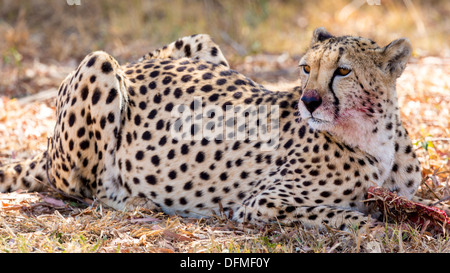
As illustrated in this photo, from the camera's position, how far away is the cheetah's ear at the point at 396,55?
11.8ft

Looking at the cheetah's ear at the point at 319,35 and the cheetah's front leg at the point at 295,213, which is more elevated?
the cheetah's ear at the point at 319,35

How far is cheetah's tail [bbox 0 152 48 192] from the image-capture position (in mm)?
4773

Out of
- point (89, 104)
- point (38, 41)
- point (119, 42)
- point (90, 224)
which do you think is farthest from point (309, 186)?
point (38, 41)

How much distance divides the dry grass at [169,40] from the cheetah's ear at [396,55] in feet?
3.09

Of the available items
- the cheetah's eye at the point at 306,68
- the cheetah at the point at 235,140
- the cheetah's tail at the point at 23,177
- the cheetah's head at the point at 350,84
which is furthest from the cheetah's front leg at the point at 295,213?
the cheetah's tail at the point at 23,177

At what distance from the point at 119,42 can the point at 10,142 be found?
3712mm

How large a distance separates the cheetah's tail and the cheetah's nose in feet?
7.78

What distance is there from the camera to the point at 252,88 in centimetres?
455

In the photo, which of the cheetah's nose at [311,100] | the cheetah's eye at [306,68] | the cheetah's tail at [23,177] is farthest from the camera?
the cheetah's tail at [23,177]

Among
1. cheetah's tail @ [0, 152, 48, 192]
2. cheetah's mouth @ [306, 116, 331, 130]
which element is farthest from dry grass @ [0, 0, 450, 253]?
cheetah's mouth @ [306, 116, 331, 130]

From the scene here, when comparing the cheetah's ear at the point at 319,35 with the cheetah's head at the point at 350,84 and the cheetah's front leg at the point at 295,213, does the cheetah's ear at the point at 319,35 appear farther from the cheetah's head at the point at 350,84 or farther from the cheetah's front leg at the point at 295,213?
the cheetah's front leg at the point at 295,213

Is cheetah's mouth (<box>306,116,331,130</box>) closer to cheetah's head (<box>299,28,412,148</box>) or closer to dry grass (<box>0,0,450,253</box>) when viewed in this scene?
cheetah's head (<box>299,28,412,148</box>)

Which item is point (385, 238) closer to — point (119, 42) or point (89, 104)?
point (89, 104)

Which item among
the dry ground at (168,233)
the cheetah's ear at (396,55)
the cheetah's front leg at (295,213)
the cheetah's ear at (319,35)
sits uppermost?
the cheetah's ear at (319,35)
